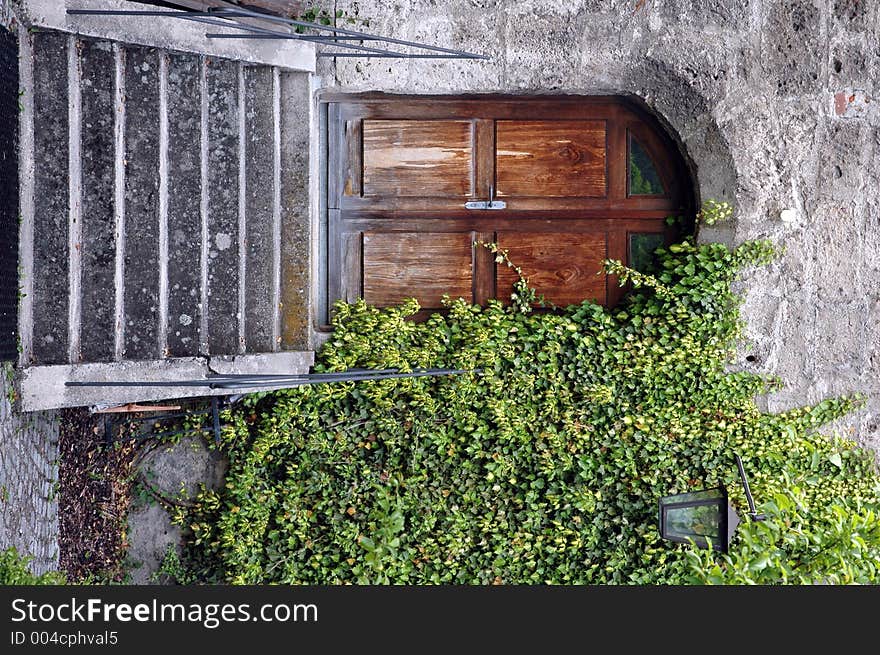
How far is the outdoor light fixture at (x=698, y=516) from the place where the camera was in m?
4.77

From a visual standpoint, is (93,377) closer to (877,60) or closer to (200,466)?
(200,466)

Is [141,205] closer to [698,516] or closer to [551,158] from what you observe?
[551,158]

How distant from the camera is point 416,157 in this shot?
5262mm

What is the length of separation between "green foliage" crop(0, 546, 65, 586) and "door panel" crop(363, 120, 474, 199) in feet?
9.65

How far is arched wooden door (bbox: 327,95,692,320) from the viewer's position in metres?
5.26

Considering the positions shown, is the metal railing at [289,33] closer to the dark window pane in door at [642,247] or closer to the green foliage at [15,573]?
the dark window pane in door at [642,247]

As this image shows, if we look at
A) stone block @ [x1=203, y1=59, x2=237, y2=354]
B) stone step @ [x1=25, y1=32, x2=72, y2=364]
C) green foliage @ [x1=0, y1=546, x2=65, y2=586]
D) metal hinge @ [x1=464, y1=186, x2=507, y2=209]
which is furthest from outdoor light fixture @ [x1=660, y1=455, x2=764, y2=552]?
stone step @ [x1=25, y1=32, x2=72, y2=364]

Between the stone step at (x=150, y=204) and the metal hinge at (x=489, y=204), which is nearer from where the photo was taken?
the stone step at (x=150, y=204)

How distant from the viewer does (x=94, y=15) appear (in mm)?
4109

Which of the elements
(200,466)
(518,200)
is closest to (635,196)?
(518,200)

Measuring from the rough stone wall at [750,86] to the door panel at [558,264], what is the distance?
81cm

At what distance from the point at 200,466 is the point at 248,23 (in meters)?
2.81

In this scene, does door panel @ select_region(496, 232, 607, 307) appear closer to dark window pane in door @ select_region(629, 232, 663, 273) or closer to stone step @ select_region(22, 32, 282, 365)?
dark window pane in door @ select_region(629, 232, 663, 273)

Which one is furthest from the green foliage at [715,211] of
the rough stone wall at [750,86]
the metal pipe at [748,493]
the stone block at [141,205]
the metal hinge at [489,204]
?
the stone block at [141,205]
